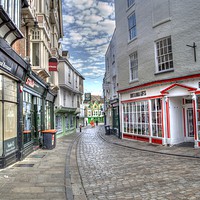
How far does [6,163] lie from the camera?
7.93m

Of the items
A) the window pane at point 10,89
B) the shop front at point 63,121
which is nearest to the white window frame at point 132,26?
the shop front at point 63,121

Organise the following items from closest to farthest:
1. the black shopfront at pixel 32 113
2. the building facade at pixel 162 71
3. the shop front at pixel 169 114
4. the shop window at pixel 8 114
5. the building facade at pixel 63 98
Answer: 1. the shop window at pixel 8 114
2. the black shopfront at pixel 32 113
3. the shop front at pixel 169 114
4. the building facade at pixel 162 71
5. the building facade at pixel 63 98

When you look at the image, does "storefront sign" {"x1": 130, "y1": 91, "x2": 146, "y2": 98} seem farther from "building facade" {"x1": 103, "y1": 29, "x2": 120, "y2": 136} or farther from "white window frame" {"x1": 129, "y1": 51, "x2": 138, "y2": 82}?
"building facade" {"x1": 103, "y1": 29, "x2": 120, "y2": 136}

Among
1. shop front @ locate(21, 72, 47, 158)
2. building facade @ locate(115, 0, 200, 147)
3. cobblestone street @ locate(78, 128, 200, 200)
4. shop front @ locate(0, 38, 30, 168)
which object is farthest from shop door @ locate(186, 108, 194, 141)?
shop front @ locate(0, 38, 30, 168)

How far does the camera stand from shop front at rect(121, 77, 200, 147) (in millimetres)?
12442

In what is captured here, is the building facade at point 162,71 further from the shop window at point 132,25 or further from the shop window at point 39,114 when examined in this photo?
the shop window at point 39,114

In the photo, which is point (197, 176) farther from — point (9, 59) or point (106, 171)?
point (9, 59)

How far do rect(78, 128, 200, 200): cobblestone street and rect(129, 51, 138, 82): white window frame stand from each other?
916 cm

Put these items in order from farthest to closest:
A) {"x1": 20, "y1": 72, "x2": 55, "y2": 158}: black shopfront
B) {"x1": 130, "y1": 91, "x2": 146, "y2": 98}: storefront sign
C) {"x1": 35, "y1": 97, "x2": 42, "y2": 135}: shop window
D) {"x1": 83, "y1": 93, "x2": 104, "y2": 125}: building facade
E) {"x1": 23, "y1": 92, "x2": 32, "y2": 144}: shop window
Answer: {"x1": 83, "y1": 93, "x2": 104, "y2": 125}: building facade < {"x1": 130, "y1": 91, "x2": 146, "y2": 98}: storefront sign < {"x1": 35, "y1": 97, "x2": 42, "y2": 135}: shop window < {"x1": 23, "y1": 92, "x2": 32, "y2": 144}: shop window < {"x1": 20, "y1": 72, "x2": 55, "y2": 158}: black shopfront

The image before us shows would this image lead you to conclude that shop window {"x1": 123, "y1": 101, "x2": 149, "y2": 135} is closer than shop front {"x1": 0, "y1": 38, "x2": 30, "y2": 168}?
No

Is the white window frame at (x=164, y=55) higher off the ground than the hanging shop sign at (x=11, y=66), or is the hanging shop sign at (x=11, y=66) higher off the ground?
the white window frame at (x=164, y=55)

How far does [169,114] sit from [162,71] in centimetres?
289

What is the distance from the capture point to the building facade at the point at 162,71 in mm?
12746

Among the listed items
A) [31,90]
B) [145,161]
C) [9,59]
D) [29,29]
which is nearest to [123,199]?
[145,161]
